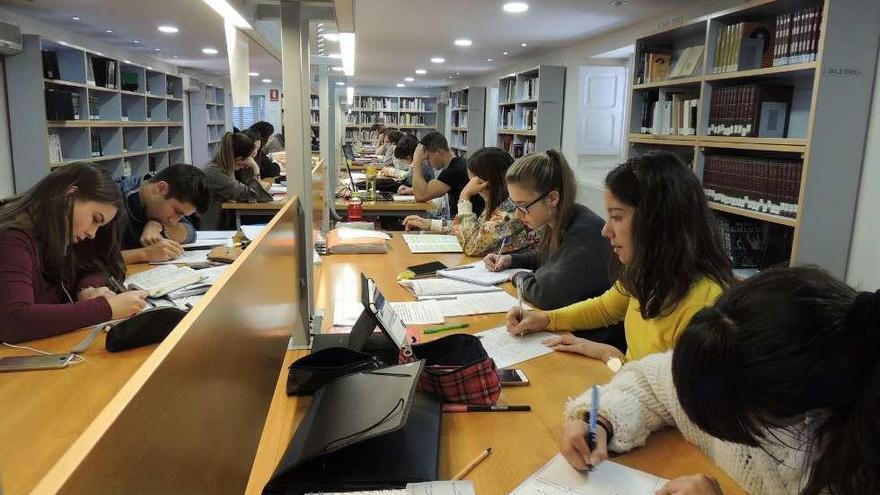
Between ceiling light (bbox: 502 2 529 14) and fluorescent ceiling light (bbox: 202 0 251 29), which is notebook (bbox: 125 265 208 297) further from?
ceiling light (bbox: 502 2 529 14)

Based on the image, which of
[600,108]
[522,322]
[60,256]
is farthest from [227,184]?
[600,108]

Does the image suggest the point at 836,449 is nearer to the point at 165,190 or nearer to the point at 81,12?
the point at 165,190

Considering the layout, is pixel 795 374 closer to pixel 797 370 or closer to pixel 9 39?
pixel 797 370

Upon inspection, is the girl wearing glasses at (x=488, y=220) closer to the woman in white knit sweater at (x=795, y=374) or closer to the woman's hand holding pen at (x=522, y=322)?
the woman's hand holding pen at (x=522, y=322)

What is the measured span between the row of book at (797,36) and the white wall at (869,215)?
0.33 meters

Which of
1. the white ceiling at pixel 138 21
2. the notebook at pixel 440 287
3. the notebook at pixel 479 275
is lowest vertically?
the notebook at pixel 440 287

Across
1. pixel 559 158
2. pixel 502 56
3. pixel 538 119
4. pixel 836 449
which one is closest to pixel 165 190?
pixel 559 158

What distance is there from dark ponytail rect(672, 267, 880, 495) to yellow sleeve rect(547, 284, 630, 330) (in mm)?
934

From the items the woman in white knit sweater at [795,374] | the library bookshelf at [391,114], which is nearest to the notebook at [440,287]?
the woman in white knit sweater at [795,374]

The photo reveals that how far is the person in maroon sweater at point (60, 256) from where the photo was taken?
159 cm

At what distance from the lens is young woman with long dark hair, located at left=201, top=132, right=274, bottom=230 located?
4.11m

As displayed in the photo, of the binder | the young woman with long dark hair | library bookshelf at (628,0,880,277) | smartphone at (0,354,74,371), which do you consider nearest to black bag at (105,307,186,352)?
smartphone at (0,354,74,371)

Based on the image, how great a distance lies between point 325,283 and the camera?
2217mm

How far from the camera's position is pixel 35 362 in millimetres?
1426
